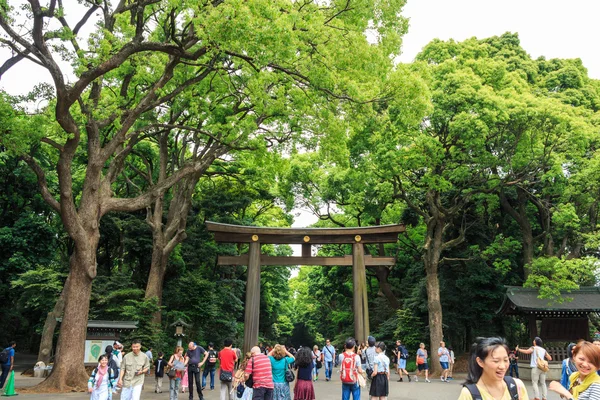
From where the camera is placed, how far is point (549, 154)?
19.3m

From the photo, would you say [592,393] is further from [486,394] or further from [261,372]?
[261,372]

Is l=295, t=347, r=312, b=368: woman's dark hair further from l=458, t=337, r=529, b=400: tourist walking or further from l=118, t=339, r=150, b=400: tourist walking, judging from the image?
l=458, t=337, r=529, b=400: tourist walking

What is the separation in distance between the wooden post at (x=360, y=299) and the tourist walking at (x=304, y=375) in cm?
1029

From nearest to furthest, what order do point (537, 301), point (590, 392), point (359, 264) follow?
1. point (590, 392)
2. point (359, 264)
3. point (537, 301)

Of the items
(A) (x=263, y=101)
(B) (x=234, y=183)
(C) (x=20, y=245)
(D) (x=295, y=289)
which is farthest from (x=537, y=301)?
(D) (x=295, y=289)

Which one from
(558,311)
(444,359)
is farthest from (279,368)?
(558,311)

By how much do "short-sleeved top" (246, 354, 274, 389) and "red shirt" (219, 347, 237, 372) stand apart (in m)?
2.17

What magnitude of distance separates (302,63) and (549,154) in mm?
12083

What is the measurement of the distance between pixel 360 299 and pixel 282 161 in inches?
238

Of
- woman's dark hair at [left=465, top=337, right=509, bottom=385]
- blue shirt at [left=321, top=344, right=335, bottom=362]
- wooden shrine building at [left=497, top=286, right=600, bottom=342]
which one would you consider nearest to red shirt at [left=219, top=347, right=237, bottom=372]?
woman's dark hair at [left=465, top=337, right=509, bottom=385]

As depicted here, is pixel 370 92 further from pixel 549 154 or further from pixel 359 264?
pixel 549 154

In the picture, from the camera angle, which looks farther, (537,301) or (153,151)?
(153,151)

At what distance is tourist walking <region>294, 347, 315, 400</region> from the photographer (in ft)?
25.1

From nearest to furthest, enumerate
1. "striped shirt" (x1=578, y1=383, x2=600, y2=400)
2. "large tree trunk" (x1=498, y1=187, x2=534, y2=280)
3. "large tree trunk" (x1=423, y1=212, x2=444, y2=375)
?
"striped shirt" (x1=578, y1=383, x2=600, y2=400) → "large tree trunk" (x1=423, y1=212, x2=444, y2=375) → "large tree trunk" (x1=498, y1=187, x2=534, y2=280)
